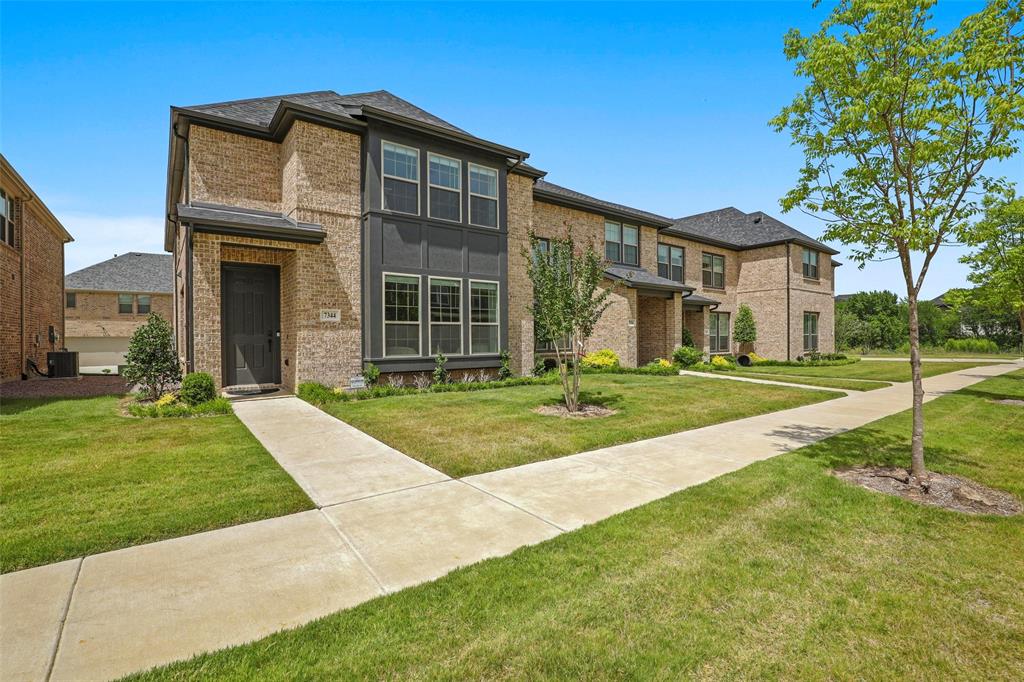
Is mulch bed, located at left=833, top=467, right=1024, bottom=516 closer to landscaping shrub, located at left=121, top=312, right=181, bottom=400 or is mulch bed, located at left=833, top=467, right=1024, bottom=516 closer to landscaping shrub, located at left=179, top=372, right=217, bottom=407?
landscaping shrub, located at left=179, top=372, right=217, bottom=407

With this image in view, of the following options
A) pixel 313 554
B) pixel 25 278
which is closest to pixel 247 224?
pixel 313 554

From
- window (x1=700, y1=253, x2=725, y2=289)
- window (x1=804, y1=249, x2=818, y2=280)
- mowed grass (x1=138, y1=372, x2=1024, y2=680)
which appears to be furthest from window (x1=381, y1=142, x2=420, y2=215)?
window (x1=804, y1=249, x2=818, y2=280)

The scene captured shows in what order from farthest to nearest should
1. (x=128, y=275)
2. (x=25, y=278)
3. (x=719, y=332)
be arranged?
(x=128, y=275)
(x=719, y=332)
(x=25, y=278)

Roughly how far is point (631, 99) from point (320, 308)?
9.08 metres

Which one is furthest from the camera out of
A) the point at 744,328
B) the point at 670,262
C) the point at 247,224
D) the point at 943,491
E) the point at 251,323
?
the point at 744,328

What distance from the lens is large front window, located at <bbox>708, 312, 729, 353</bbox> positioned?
82.3ft

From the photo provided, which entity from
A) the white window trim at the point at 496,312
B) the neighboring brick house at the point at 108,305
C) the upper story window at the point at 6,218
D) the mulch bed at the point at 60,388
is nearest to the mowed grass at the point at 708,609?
the white window trim at the point at 496,312

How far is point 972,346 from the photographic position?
37.5m

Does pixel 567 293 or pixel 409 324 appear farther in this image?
pixel 409 324

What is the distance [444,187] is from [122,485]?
10.2 metres

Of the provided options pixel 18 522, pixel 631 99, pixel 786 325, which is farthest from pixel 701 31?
pixel 786 325

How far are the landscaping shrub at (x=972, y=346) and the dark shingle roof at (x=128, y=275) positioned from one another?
60.7 m

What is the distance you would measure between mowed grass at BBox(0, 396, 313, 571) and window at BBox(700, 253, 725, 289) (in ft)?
78.0

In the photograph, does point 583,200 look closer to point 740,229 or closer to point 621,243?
point 621,243
